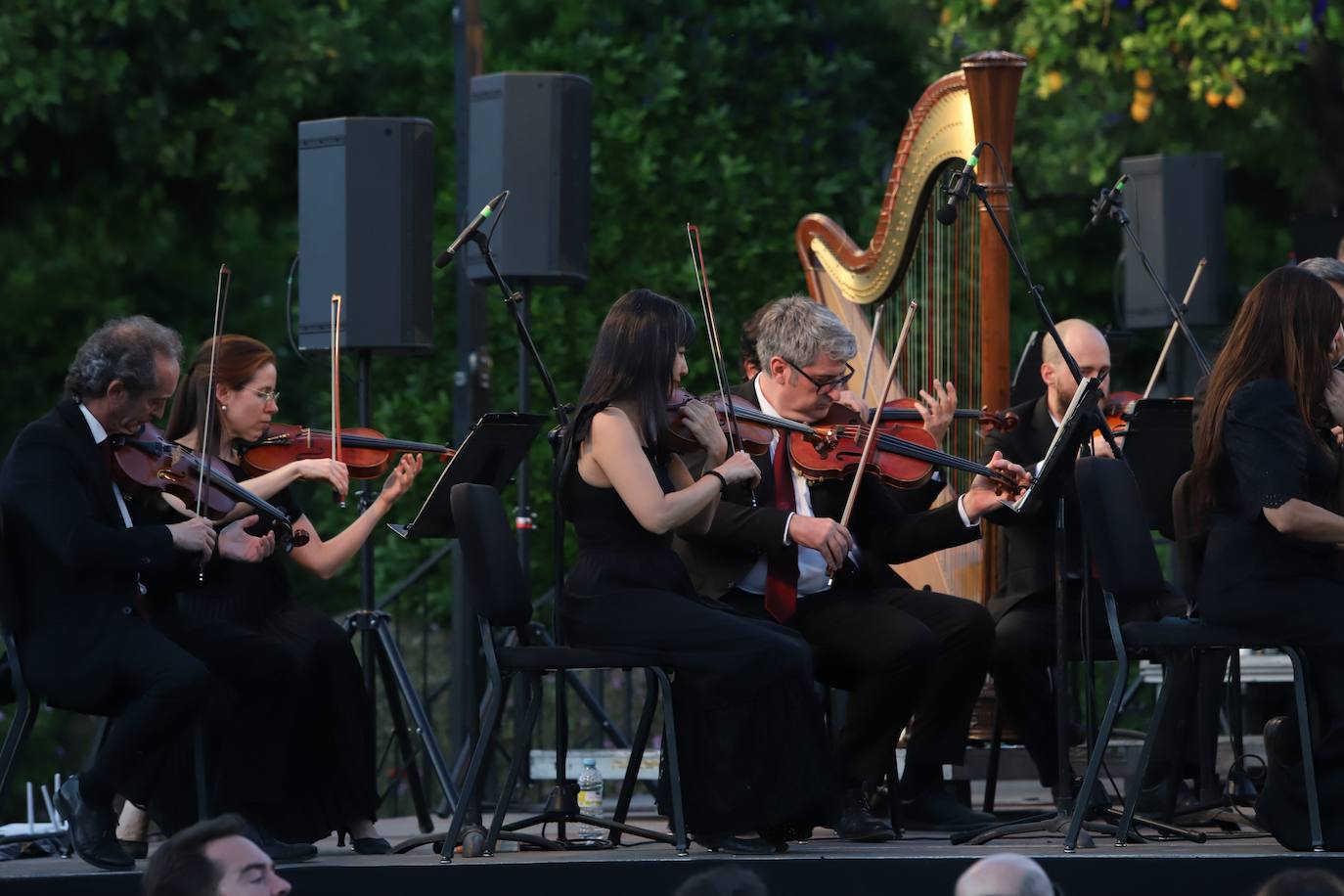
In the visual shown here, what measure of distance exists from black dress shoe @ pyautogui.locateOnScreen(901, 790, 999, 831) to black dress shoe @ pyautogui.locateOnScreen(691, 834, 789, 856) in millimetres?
753

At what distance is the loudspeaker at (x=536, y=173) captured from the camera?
6742 mm

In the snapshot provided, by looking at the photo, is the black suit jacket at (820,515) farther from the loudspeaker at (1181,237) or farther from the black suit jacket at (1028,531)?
the loudspeaker at (1181,237)

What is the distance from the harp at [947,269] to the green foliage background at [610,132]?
315 cm

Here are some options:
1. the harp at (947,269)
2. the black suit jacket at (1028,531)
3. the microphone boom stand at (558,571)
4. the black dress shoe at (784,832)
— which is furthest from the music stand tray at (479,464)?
the black suit jacket at (1028,531)

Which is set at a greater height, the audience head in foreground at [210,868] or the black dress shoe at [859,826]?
the audience head in foreground at [210,868]

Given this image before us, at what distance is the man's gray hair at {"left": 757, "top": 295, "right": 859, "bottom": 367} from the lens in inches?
219

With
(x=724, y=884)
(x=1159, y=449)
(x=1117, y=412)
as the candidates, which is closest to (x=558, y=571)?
(x=1159, y=449)

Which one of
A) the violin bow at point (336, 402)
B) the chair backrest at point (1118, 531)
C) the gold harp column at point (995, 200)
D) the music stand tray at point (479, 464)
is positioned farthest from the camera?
the gold harp column at point (995, 200)

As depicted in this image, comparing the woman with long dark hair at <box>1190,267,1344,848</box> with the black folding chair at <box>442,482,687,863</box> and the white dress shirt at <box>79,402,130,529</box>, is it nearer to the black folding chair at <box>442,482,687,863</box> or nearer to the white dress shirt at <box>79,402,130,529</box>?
the black folding chair at <box>442,482,687,863</box>

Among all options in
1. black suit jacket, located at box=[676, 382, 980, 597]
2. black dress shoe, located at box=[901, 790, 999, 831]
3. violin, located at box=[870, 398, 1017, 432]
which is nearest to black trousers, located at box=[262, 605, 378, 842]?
black suit jacket, located at box=[676, 382, 980, 597]

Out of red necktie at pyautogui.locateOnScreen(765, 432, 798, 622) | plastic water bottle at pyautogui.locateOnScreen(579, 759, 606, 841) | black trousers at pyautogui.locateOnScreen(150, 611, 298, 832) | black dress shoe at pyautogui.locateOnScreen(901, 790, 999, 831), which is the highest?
red necktie at pyautogui.locateOnScreen(765, 432, 798, 622)

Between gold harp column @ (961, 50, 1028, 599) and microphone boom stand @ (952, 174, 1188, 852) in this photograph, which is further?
gold harp column @ (961, 50, 1028, 599)

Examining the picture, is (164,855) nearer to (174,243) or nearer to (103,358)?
(103,358)

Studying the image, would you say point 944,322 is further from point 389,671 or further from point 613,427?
point 613,427
